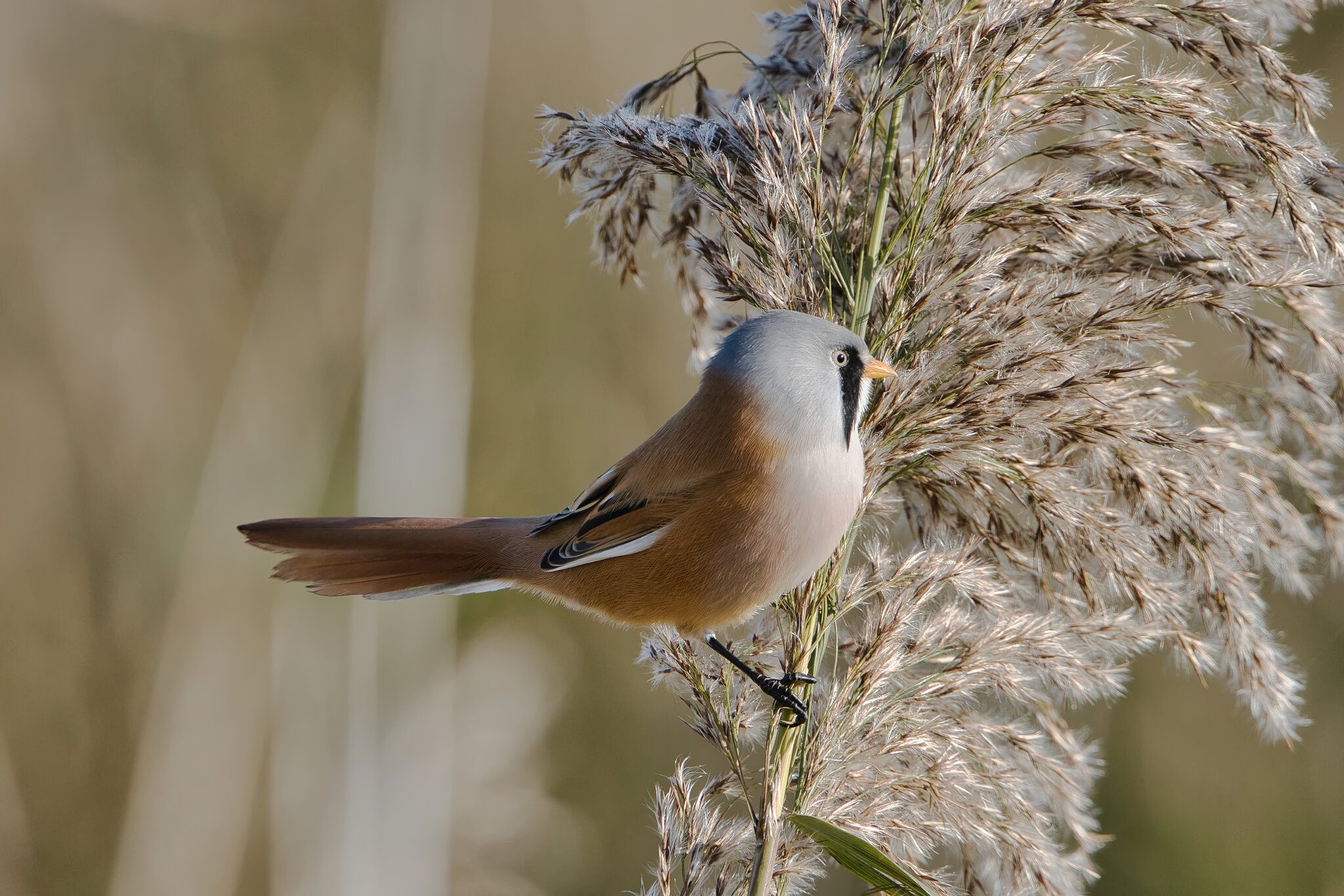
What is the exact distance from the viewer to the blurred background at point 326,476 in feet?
8.25

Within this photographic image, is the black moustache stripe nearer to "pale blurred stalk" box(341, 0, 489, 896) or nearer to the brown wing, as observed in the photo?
the brown wing

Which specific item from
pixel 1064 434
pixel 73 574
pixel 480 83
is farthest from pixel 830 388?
pixel 73 574

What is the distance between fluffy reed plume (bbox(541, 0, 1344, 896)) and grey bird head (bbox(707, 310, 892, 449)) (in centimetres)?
9

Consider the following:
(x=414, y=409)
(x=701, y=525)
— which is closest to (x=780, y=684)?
(x=701, y=525)

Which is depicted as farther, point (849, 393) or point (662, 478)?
point (662, 478)

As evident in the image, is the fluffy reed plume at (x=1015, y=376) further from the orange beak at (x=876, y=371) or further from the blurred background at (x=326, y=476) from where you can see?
the blurred background at (x=326, y=476)

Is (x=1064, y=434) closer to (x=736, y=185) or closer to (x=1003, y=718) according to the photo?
(x=1003, y=718)

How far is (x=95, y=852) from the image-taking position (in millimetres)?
2742

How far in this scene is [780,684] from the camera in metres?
1.58

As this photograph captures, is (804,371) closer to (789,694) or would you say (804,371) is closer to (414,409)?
(789,694)

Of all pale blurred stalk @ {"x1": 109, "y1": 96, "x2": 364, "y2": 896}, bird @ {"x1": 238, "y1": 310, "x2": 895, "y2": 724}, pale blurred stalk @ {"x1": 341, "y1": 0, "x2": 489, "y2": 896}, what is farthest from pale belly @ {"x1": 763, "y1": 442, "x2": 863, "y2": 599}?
pale blurred stalk @ {"x1": 109, "y1": 96, "x2": 364, "y2": 896}

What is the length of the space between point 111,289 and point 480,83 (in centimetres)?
129

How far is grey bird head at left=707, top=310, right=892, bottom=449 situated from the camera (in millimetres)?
1522

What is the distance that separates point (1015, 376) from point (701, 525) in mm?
544
